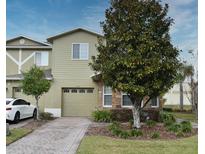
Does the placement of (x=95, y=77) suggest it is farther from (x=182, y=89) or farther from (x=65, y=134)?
(x=182, y=89)

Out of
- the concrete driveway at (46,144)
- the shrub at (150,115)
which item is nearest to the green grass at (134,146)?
the concrete driveway at (46,144)

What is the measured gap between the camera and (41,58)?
22484 millimetres

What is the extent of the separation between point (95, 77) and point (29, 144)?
9.96 m

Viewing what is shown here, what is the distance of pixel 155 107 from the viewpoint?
18219mm

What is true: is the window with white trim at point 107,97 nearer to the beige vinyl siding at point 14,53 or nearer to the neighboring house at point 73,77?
the neighboring house at point 73,77

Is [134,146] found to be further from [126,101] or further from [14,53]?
[14,53]

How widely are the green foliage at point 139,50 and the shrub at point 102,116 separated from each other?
4449mm

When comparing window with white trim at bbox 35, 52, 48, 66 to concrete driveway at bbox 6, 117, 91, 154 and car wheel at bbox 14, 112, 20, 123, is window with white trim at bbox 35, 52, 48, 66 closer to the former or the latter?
car wheel at bbox 14, 112, 20, 123

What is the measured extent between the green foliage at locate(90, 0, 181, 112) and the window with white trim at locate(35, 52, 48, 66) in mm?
10508

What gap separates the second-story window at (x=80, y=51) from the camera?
19.9 metres

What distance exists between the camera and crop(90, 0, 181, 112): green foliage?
11727mm
